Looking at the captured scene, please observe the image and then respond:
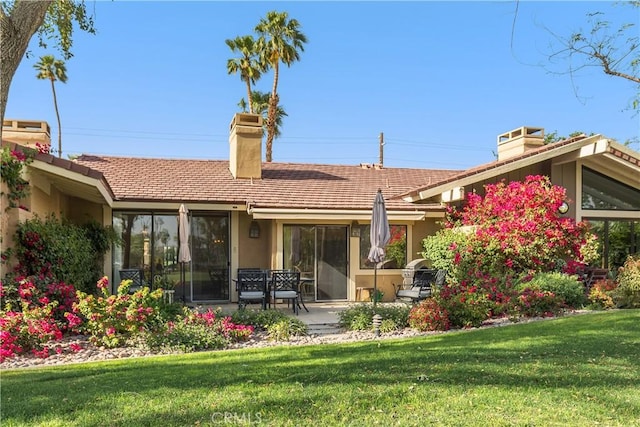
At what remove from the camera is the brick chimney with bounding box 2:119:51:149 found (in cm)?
1727

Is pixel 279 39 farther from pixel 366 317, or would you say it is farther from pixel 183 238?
pixel 366 317

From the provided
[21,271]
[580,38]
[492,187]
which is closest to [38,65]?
[21,271]

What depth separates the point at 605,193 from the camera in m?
17.9

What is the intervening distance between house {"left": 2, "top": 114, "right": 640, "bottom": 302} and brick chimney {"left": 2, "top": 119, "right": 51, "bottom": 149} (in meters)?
0.04

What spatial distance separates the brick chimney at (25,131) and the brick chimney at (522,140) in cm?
1897

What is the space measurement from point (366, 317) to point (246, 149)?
962cm

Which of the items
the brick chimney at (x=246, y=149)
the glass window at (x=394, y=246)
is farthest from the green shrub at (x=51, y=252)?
the glass window at (x=394, y=246)

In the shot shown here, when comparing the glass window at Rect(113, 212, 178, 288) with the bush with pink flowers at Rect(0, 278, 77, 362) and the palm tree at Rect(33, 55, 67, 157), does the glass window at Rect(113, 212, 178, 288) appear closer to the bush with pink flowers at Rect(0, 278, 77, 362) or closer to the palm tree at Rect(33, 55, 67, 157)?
the bush with pink flowers at Rect(0, 278, 77, 362)

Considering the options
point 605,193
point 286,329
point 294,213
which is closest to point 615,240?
point 605,193

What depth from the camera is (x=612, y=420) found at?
16.2 ft

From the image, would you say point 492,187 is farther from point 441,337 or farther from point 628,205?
point 441,337

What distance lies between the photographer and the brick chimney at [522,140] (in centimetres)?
2120

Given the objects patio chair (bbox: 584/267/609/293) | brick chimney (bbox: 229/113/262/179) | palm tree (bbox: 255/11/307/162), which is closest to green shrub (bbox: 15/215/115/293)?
brick chimney (bbox: 229/113/262/179)

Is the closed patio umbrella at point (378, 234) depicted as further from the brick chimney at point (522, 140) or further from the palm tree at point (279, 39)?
the palm tree at point (279, 39)
